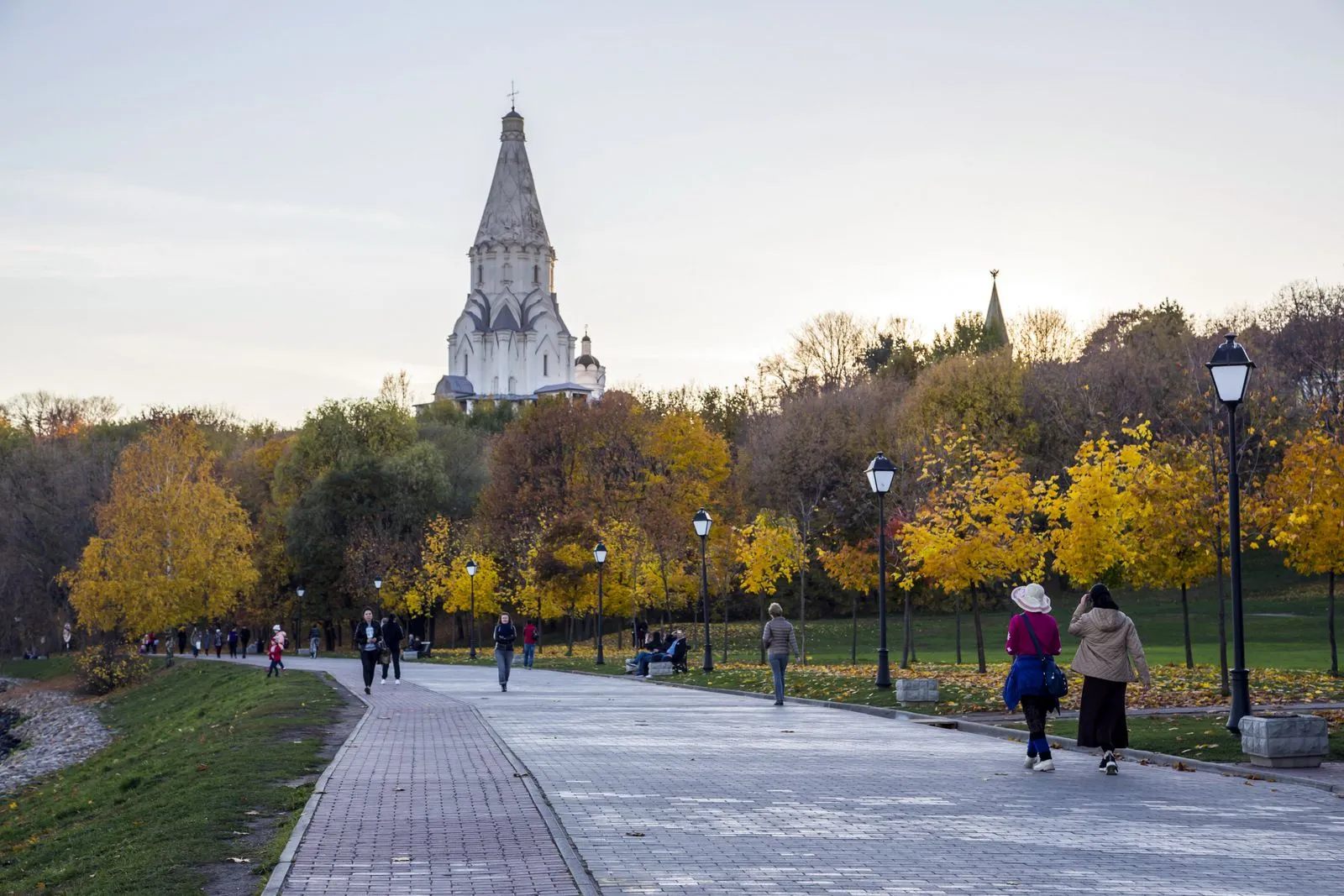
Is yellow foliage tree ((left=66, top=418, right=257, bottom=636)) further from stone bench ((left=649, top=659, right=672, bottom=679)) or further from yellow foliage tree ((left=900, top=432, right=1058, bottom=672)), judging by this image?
yellow foliage tree ((left=900, top=432, right=1058, bottom=672))

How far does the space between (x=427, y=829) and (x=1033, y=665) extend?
258 inches

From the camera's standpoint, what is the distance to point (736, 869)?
9734 mm

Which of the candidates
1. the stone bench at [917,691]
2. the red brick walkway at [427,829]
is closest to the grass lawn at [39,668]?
the stone bench at [917,691]

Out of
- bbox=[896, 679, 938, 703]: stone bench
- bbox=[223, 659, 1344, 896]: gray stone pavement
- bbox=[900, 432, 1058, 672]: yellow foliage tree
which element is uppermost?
bbox=[900, 432, 1058, 672]: yellow foliage tree

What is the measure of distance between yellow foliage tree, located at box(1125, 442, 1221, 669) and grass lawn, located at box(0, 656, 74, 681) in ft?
148

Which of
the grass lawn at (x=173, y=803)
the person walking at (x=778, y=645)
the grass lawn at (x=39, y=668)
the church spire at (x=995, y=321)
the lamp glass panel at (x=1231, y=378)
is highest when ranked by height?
the church spire at (x=995, y=321)

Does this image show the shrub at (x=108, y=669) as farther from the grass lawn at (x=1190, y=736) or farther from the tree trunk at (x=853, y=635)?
the grass lawn at (x=1190, y=736)

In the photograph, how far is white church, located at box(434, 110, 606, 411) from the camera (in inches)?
5935

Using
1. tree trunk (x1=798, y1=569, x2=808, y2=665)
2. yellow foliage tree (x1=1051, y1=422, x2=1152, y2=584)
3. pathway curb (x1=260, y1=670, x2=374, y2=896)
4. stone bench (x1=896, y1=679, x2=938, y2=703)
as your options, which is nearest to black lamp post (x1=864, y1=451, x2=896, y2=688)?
stone bench (x1=896, y1=679, x2=938, y2=703)

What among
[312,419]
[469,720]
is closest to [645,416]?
[312,419]

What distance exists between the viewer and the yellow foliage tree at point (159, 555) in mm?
58094

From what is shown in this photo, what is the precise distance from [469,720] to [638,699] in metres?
6.06

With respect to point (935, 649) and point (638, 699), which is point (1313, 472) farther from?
point (935, 649)

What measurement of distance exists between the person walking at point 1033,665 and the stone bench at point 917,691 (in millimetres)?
8720
